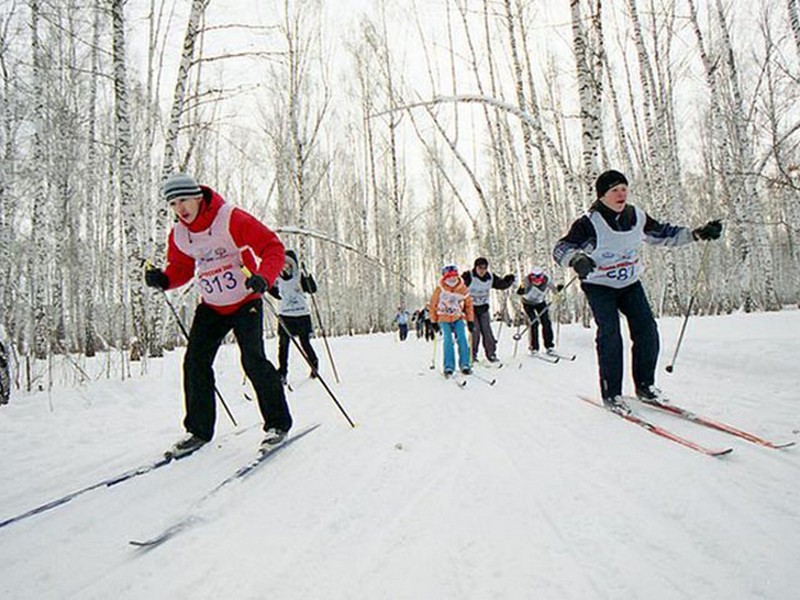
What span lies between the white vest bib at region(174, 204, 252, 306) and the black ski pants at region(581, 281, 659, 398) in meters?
2.84

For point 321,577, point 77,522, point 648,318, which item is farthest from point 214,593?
point 648,318

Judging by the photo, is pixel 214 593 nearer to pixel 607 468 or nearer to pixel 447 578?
pixel 447 578

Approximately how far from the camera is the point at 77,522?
6.74ft

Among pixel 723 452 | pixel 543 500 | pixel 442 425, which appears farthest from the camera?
pixel 442 425

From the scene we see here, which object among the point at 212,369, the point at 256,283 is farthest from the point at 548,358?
the point at 256,283

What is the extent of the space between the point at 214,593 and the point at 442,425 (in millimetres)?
2354

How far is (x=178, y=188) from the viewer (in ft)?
9.50

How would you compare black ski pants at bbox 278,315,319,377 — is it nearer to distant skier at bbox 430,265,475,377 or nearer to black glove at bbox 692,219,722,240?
distant skier at bbox 430,265,475,377

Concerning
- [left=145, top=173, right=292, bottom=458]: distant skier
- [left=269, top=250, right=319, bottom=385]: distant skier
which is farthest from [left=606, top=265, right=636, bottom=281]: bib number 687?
[left=269, top=250, right=319, bottom=385]: distant skier

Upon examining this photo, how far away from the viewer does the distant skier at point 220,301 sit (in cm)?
307

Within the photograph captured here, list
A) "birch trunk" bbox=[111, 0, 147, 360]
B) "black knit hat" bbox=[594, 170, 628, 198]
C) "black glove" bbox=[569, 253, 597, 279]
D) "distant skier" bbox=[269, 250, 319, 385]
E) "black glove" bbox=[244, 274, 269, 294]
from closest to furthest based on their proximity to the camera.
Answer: "black glove" bbox=[244, 274, 269, 294] < "black glove" bbox=[569, 253, 597, 279] < "black knit hat" bbox=[594, 170, 628, 198] < "distant skier" bbox=[269, 250, 319, 385] < "birch trunk" bbox=[111, 0, 147, 360]

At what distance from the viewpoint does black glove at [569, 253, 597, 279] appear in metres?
3.46

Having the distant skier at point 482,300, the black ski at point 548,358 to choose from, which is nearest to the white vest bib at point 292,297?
the distant skier at point 482,300

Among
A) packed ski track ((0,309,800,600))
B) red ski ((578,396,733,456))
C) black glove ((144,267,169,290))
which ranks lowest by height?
packed ski track ((0,309,800,600))
